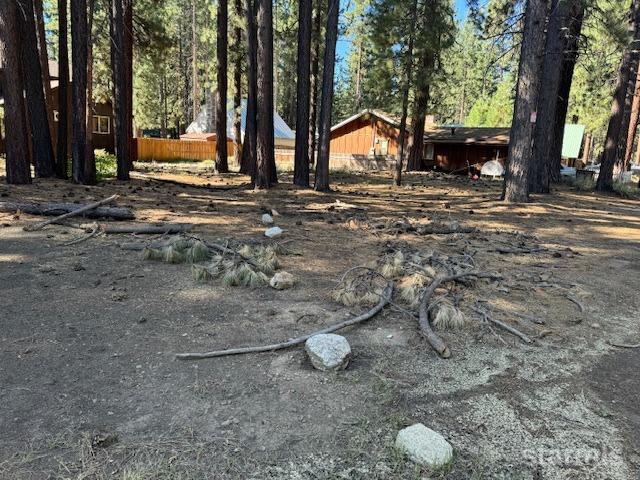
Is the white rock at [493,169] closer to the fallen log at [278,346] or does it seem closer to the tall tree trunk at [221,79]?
the tall tree trunk at [221,79]

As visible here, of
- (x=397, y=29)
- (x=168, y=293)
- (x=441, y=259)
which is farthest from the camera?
(x=397, y=29)

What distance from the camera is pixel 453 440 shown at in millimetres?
2484

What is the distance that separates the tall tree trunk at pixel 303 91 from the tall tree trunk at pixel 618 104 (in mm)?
10331

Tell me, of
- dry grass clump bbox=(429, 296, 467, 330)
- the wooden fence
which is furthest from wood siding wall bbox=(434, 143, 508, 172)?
dry grass clump bbox=(429, 296, 467, 330)

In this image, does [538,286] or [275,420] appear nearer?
[275,420]

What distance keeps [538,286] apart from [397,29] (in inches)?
532

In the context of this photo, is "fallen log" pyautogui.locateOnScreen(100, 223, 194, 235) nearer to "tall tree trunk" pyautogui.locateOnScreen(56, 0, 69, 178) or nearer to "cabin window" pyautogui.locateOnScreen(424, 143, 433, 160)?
"tall tree trunk" pyautogui.locateOnScreen(56, 0, 69, 178)

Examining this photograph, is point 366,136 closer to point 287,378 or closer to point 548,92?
point 548,92

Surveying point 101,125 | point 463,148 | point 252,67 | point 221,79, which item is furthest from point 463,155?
point 101,125

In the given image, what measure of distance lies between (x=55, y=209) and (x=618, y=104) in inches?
691

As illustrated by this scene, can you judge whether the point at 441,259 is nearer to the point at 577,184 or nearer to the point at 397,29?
the point at 397,29

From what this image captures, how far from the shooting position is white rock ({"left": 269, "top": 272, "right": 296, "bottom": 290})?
480cm

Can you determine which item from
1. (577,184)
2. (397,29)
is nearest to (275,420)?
Answer: (397,29)

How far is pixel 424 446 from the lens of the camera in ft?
7.54
